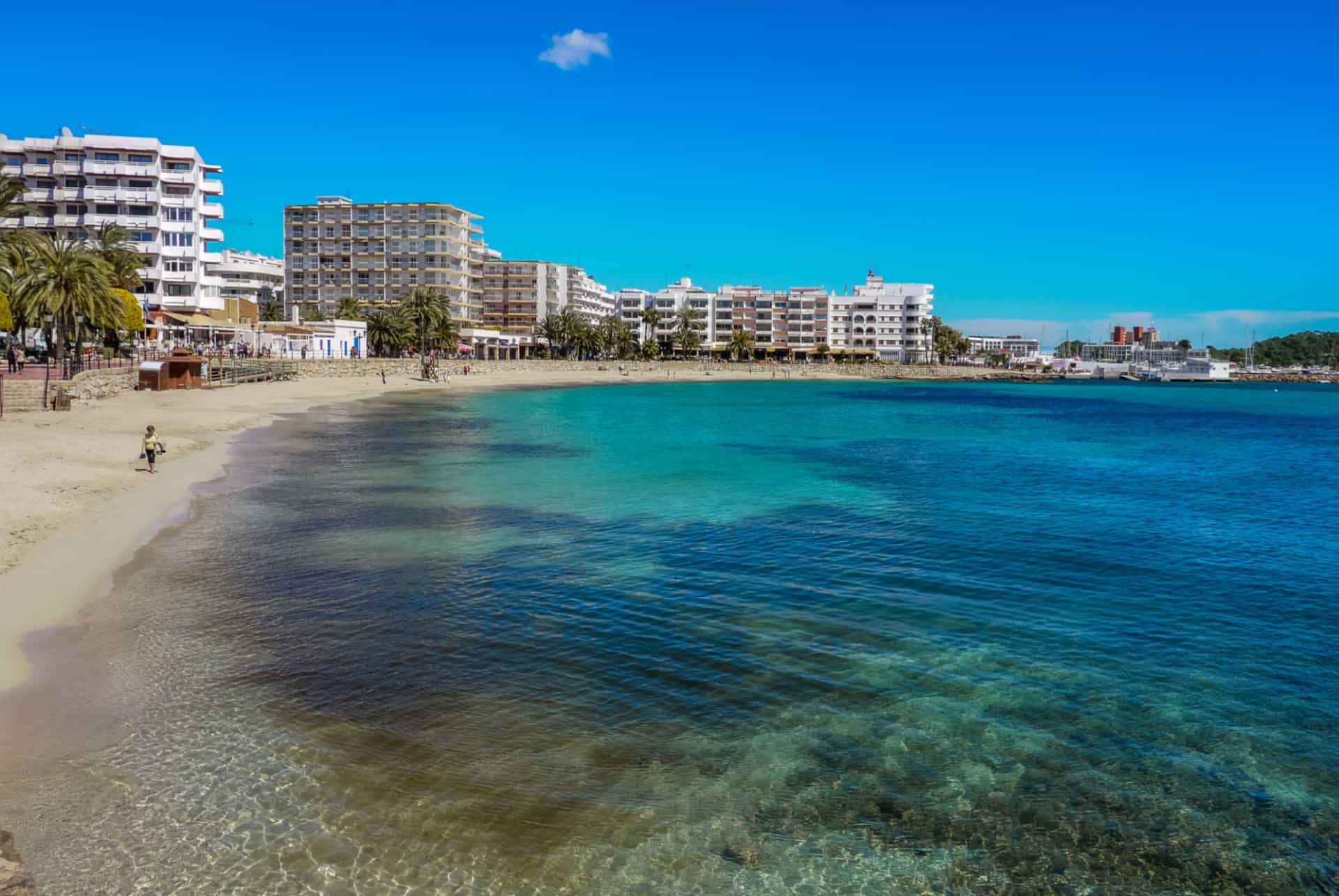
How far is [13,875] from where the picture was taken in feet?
26.5

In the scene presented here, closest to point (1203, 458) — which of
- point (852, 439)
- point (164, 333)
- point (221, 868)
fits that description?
point (852, 439)

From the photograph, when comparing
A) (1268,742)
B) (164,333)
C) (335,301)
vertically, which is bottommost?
(1268,742)

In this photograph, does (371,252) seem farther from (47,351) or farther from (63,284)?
(63,284)

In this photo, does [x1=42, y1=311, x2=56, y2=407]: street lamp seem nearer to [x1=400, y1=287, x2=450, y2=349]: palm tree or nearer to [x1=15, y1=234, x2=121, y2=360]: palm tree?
[x1=15, y1=234, x2=121, y2=360]: palm tree

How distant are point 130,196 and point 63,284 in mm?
42690

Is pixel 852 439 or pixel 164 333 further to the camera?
pixel 164 333

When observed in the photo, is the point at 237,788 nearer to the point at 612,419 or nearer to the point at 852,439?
the point at 852,439

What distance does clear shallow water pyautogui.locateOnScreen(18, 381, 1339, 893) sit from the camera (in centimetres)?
895

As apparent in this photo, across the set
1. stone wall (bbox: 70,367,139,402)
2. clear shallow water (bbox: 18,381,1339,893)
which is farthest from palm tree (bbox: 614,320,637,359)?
clear shallow water (bbox: 18,381,1339,893)

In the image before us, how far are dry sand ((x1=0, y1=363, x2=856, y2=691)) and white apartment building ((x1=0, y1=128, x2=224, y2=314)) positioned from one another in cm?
3824

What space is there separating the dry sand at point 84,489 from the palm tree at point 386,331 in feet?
212

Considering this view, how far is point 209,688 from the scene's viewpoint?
12633 mm

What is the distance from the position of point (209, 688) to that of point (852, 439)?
48703mm

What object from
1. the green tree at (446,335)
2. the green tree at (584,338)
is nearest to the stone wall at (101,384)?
the green tree at (446,335)
